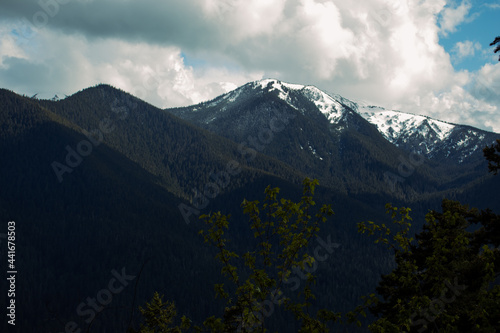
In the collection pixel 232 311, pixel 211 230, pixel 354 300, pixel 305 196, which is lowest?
pixel 354 300

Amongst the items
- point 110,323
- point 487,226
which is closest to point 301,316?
point 487,226

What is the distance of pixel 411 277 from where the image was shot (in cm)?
970

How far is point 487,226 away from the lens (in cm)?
1616

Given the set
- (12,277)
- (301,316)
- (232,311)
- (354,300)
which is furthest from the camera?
(354,300)

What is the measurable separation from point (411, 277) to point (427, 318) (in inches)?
38.0

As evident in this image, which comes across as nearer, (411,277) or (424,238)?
(411,277)

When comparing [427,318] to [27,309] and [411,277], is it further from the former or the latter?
[27,309]

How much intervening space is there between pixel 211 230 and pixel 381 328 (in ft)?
14.9

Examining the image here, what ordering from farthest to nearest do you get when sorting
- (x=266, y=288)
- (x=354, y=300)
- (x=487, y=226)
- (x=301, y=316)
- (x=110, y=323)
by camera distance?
(x=354, y=300), (x=110, y=323), (x=487, y=226), (x=301, y=316), (x=266, y=288)

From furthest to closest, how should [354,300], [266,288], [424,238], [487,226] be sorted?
[354,300] → [424,238] → [487,226] → [266,288]

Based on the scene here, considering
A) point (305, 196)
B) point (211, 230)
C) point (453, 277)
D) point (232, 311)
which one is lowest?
point (232, 311)

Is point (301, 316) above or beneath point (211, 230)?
beneath

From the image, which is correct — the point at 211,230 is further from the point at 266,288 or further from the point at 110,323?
the point at 110,323

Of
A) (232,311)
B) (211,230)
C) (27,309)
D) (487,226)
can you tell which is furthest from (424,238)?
(27,309)
